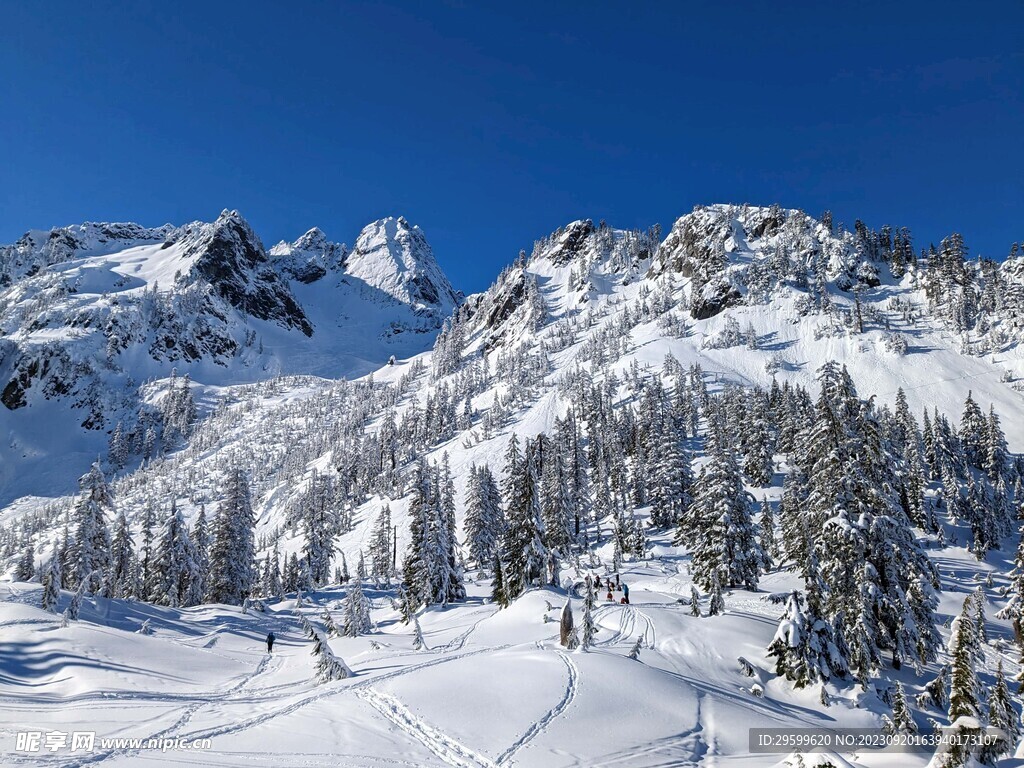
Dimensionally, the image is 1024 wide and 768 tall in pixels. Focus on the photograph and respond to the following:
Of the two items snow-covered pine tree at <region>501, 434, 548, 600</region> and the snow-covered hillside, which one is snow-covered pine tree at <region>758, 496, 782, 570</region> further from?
snow-covered pine tree at <region>501, 434, 548, 600</region>

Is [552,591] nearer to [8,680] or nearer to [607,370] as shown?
[8,680]

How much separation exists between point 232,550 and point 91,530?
1142 centimetres

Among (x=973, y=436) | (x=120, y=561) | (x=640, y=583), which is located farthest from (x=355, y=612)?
(x=973, y=436)

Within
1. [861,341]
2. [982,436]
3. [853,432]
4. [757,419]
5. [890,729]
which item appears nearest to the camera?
[890,729]

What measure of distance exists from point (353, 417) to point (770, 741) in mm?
188448

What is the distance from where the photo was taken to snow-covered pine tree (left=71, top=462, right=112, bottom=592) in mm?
47500

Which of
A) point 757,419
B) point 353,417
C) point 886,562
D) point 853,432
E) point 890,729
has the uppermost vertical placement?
A: point 353,417

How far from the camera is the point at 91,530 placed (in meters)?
48.2

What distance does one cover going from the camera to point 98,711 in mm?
14867

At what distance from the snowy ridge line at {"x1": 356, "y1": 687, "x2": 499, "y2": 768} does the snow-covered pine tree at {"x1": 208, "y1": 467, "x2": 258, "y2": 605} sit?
143ft

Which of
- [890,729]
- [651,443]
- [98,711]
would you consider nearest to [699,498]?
[890,729]

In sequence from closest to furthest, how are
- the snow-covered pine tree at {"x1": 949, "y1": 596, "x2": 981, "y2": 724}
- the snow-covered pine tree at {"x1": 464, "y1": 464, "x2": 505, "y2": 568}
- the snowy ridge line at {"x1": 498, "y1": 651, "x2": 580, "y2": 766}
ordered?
the snow-covered pine tree at {"x1": 949, "y1": 596, "x2": 981, "y2": 724}, the snowy ridge line at {"x1": 498, "y1": 651, "x2": 580, "y2": 766}, the snow-covered pine tree at {"x1": 464, "y1": 464, "x2": 505, "y2": 568}

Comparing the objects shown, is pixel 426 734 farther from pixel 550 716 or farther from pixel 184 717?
pixel 184 717

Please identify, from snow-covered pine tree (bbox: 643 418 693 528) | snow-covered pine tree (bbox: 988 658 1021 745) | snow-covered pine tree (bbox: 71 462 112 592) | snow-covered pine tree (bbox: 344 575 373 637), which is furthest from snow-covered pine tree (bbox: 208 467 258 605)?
snow-covered pine tree (bbox: 988 658 1021 745)
